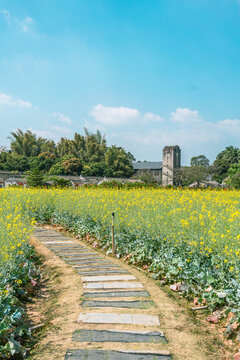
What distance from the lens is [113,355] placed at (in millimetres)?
2561

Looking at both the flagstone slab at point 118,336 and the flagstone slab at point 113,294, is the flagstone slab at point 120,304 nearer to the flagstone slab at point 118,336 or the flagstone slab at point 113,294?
the flagstone slab at point 113,294

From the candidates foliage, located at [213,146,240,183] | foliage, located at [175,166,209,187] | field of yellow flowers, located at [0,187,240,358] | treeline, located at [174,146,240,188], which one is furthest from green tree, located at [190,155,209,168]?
field of yellow flowers, located at [0,187,240,358]

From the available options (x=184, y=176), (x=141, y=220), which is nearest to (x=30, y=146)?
(x=184, y=176)

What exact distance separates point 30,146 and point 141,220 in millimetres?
59341

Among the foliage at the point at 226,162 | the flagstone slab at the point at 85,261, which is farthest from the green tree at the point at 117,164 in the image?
the flagstone slab at the point at 85,261

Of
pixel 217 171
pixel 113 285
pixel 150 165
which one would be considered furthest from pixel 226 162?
pixel 113 285

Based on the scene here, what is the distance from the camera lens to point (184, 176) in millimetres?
39875

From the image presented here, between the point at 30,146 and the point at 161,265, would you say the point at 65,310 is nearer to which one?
the point at 161,265

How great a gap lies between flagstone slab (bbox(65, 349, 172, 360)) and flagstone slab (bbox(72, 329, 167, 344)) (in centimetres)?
18

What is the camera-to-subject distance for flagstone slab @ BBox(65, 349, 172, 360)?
253cm

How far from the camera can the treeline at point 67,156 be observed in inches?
2093

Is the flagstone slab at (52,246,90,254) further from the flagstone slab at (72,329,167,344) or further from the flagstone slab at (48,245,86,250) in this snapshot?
the flagstone slab at (72,329,167,344)

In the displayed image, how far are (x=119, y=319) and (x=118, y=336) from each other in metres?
0.33

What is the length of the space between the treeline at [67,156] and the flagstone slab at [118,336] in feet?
161
